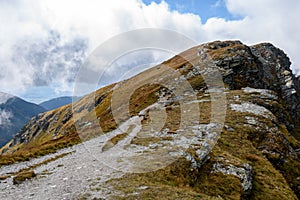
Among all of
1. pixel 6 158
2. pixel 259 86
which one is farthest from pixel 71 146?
pixel 259 86

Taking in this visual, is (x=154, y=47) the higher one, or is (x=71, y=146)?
(x=154, y=47)

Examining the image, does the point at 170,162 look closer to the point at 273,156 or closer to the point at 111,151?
the point at 111,151

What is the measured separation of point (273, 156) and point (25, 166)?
1203 inches

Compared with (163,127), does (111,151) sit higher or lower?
lower

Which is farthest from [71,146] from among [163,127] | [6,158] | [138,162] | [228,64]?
[228,64]

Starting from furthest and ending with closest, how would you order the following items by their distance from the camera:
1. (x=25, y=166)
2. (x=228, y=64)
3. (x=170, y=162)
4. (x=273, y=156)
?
(x=228, y=64) < (x=273, y=156) < (x=25, y=166) < (x=170, y=162)

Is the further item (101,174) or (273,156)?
(273,156)

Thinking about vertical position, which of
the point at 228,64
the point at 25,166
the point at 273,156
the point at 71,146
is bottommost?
the point at 25,166

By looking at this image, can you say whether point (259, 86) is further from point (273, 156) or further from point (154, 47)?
point (154, 47)

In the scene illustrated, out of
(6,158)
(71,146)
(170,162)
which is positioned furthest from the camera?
(71,146)

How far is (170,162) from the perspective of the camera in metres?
23.6

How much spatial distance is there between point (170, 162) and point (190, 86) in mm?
47554

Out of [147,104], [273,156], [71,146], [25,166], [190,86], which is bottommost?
[25,166]

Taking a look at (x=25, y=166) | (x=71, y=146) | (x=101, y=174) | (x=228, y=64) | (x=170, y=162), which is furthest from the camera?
(x=228, y=64)
